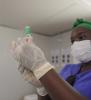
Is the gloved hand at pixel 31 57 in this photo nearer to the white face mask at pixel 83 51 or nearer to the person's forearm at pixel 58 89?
the person's forearm at pixel 58 89

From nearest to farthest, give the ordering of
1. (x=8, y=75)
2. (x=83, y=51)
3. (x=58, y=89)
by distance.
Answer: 1. (x=58, y=89)
2. (x=83, y=51)
3. (x=8, y=75)

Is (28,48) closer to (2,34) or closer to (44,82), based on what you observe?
(44,82)

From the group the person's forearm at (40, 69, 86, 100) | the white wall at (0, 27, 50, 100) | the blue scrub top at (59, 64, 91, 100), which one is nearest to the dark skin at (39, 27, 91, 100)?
the person's forearm at (40, 69, 86, 100)

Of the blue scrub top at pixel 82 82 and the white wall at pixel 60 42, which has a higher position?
the white wall at pixel 60 42

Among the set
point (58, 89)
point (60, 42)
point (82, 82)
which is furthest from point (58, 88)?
point (60, 42)

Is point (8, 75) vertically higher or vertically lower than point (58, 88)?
lower

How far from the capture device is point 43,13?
2.11 meters

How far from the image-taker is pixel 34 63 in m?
0.71

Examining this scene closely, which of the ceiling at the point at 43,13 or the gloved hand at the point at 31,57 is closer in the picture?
the gloved hand at the point at 31,57

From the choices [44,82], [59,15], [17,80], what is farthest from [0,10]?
[44,82]

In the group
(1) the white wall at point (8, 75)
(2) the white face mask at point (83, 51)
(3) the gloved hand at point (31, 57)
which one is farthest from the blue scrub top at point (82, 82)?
(1) the white wall at point (8, 75)

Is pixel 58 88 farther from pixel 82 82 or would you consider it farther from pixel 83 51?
pixel 83 51

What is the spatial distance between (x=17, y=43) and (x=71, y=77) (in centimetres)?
48

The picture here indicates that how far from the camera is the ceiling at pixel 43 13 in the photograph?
185 cm
